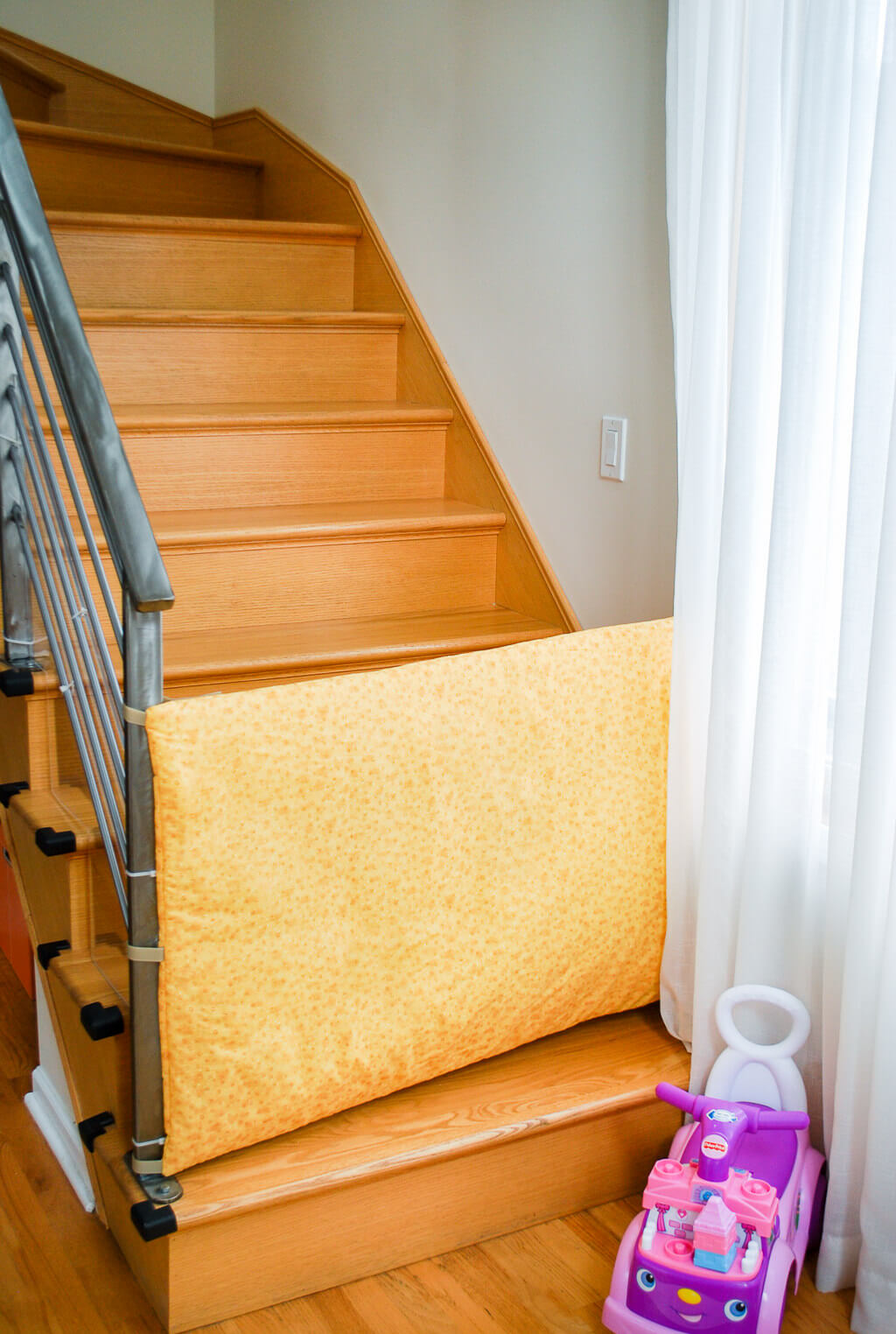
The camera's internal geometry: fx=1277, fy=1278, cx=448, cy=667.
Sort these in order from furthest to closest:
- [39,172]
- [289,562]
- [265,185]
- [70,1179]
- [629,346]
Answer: [265,185] → [39,172] → [289,562] → [629,346] → [70,1179]

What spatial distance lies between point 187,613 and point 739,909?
3.68 feet

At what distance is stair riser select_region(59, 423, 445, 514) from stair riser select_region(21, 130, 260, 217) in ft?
3.23

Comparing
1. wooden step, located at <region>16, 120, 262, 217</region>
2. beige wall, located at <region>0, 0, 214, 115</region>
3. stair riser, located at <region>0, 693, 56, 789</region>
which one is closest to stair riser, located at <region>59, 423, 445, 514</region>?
stair riser, located at <region>0, 693, 56, 789</region>

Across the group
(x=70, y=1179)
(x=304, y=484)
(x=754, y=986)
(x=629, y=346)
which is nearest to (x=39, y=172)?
(x=304, y=484)

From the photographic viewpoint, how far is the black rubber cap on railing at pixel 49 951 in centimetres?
178

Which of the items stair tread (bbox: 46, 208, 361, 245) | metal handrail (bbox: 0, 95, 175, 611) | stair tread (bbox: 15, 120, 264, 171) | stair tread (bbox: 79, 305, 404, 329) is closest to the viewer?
metal handrail (bbox: 0, 95, 175, 611)

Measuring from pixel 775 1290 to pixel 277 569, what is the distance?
4.77 feet

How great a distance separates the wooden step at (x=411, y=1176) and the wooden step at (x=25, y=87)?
297 centimetres

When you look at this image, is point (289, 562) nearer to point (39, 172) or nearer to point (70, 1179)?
point (70, 1179)

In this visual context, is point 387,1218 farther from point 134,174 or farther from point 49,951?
point 134,174

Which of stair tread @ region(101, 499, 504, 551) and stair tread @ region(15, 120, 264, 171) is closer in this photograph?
stair tread @ region(101, 499, 504, 551)

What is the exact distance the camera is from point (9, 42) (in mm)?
3594

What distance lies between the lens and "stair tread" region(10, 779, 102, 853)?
169 centimetres

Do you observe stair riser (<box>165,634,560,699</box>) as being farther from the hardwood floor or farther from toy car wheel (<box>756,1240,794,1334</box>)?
toy car wheel (<box>756,1240,794,1334</box>)
